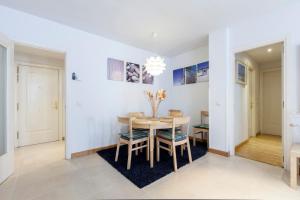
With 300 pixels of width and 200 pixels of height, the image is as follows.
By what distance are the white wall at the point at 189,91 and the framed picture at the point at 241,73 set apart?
70cm

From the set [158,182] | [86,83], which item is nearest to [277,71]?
[158,182]

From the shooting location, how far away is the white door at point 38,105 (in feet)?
11.4

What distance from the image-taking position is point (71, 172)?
2.16 metres

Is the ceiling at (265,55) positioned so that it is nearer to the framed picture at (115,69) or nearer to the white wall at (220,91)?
the white wall at (220,91)

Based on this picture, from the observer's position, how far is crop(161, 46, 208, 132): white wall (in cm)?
375

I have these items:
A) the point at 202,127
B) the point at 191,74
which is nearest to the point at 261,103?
the point at 191,74

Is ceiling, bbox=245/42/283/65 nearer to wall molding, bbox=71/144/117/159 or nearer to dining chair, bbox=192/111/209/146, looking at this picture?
dining chair, bbox=192/111/209/146

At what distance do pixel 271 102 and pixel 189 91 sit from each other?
108 inches

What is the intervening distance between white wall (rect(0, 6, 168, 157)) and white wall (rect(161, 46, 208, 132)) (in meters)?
1.41

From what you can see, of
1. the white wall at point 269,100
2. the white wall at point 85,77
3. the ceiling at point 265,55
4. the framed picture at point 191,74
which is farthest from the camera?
the white wall at point 269,100

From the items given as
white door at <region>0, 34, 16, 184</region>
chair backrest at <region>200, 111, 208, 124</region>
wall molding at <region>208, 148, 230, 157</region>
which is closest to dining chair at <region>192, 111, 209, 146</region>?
chair backrest at <region>200, 111, 208, 124</region>

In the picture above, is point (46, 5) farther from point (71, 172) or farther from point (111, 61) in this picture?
point (71, 172)

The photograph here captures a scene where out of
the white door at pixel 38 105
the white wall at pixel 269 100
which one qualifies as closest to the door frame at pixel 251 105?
the white wall at pixel 269 100

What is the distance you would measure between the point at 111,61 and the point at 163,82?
1.74m
